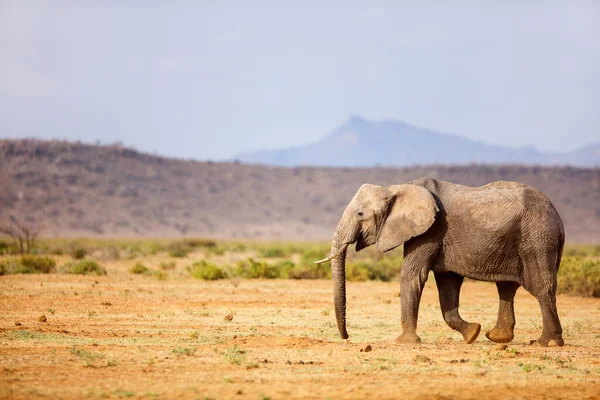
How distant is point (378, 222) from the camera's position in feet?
42.1

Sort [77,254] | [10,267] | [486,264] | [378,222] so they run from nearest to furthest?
[486,264]
[378,222]
[10,267]
[77,254]

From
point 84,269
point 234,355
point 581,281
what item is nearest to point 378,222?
point 234,355

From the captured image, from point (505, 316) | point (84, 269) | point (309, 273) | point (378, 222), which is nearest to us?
point (378, 222)

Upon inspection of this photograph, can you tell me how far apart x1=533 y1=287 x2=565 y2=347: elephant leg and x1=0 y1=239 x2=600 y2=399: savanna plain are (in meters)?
0.20

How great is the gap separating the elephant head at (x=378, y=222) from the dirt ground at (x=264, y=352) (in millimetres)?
945

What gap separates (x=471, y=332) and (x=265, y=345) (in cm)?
287

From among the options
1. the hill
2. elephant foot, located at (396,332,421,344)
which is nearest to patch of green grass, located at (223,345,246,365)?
elephant foot, located at (396,332,421,344)

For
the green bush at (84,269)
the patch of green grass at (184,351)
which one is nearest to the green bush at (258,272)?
the green bush at (84,269)

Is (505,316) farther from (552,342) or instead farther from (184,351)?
(184,351)

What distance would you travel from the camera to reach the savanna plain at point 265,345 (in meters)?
9.50

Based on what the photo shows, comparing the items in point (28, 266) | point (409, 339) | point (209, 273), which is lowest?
point (409, 339)

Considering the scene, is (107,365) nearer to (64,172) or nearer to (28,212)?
(28,212)

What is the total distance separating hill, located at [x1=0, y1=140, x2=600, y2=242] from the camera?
79000 mm

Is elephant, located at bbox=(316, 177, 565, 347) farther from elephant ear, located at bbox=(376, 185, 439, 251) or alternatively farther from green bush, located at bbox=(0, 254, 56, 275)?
green bush, located at bbox=(0, 254, 56, 275)
